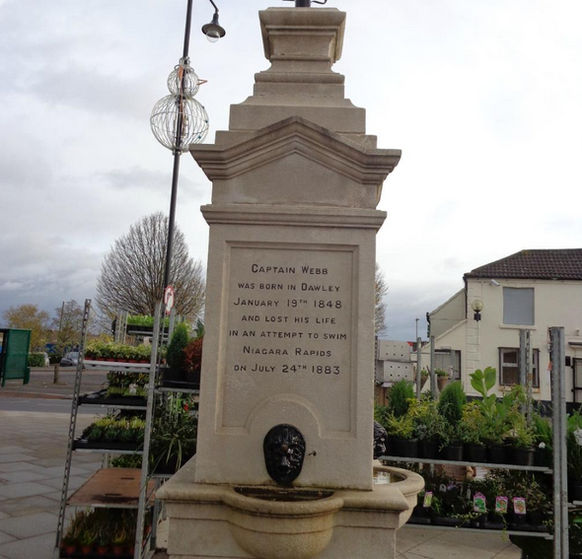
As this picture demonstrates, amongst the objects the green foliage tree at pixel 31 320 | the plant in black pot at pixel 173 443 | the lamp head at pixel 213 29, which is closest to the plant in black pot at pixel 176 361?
the plant in black pot at pixel 173 443

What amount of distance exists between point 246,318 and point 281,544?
1.30 m

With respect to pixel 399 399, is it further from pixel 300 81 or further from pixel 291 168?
pixel 300 81

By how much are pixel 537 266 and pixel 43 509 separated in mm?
21988

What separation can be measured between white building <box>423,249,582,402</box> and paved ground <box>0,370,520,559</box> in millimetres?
15719

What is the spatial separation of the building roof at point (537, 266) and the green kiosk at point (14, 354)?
2136cm

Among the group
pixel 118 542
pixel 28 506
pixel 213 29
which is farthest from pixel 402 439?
pixel 213 29

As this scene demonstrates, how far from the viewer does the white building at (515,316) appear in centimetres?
2158

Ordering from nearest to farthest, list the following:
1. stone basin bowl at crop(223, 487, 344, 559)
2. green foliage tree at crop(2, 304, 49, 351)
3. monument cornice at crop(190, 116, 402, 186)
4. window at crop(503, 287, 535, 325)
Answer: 1. stone basin bowl at crop(223, 487, 344, 559)
2. monument cornice at crop(190, 116, 402, 186)
3. window at crop(503, 287, 535, 325)
4. green foliage tree at crop(2, 304, 49, 351)

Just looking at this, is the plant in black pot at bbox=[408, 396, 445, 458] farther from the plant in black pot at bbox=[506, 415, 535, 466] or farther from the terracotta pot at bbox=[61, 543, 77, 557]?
the terracotta pot at bbox=[61, 543, 77, 557]

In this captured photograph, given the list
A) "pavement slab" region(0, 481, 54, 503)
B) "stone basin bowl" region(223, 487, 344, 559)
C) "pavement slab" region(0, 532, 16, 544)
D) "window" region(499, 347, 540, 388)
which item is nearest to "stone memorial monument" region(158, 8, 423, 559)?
"stone basin bowl" region(223, 487, 344, 559)

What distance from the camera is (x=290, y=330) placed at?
10.7 feet

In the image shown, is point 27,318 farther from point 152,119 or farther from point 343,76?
point 343,76

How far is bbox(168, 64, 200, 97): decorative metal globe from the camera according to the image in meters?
10.0

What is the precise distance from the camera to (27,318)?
6725 centimetres
